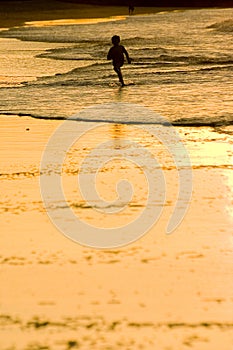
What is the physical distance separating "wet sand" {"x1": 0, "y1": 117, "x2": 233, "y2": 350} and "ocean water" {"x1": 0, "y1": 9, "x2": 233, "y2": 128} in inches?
246

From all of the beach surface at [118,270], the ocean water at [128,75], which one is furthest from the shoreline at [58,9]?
the beach surface at [118,270]

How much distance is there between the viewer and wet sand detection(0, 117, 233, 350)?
5.79 meters

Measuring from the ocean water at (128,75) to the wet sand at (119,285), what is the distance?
624 cm

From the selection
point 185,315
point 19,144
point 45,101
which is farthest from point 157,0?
point 185,315

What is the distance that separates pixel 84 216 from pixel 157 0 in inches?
3765

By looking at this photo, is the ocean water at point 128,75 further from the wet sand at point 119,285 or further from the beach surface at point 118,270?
the wet sand at point 119,285

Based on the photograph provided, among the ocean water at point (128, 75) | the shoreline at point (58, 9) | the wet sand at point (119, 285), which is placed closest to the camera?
the wet sand at point (119, 285)

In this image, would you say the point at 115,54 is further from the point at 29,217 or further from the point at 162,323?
the point at 162,323

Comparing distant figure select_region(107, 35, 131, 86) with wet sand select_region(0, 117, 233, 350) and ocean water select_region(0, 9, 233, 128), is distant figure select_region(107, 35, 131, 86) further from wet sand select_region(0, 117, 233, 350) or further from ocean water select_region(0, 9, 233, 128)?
wet sand select_region(0, 117, 233, 350)

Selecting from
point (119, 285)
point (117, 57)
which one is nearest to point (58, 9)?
point (117, 57)

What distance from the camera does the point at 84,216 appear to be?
8.63 meters

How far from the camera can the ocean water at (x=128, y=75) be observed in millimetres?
17047

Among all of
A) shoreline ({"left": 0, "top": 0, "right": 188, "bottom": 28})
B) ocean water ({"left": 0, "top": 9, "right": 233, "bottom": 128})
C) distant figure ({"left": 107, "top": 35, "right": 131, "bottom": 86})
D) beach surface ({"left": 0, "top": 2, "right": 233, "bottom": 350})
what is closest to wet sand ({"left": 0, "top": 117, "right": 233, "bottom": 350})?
beach surface ({"left": 0, "top": 2, "right": 233, "bottom": 350})

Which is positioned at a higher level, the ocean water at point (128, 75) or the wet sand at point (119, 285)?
the wet sand at point (119, 285)
